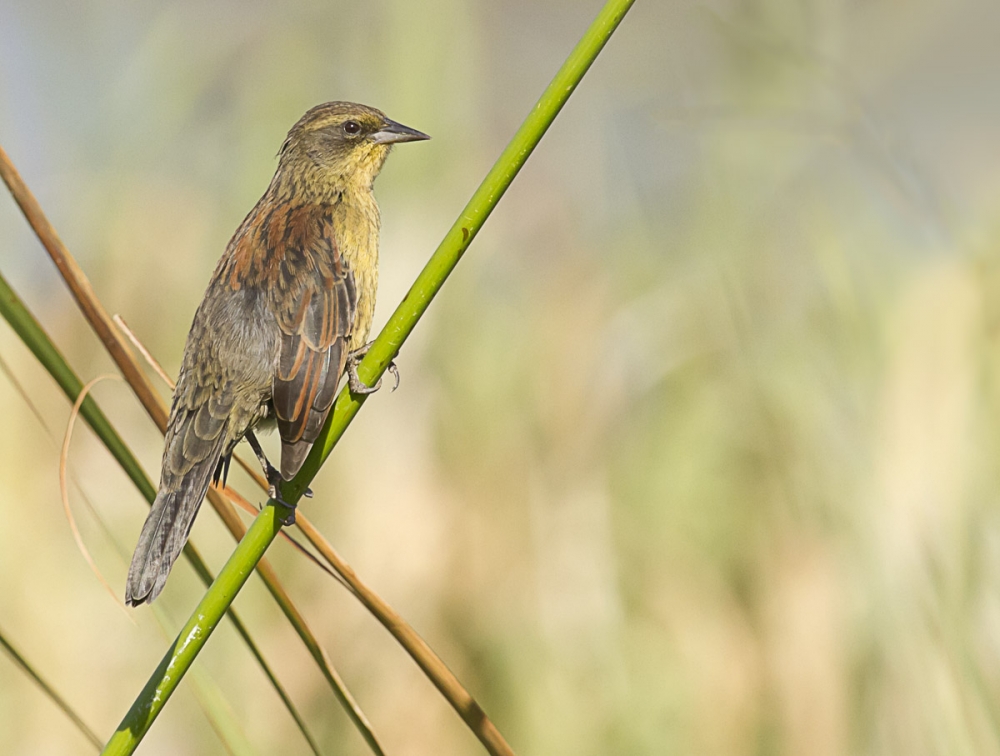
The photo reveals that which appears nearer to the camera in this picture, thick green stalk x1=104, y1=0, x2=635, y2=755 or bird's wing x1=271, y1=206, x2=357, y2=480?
thick green stalk x1=104, y1=0, x2=635, y2=755

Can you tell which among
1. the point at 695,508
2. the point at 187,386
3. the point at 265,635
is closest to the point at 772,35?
the point at 695,508

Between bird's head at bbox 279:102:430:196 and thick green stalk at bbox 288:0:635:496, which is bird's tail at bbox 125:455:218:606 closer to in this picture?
thick green stalk at bbox 288:0:635:496

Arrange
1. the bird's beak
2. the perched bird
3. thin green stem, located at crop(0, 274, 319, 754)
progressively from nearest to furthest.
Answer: thin green stem, located at crop(0, 274, 319, 754) → the perched bird → the bird's beak

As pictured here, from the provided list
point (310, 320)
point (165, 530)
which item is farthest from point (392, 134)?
point (165, 530)

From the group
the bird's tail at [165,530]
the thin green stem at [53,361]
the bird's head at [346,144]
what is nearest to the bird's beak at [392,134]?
the bird's head at [346,144]

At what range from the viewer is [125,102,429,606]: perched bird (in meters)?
2.37

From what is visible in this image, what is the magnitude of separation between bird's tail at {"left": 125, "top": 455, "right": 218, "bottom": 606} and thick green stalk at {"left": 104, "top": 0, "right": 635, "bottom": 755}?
38 centimetres

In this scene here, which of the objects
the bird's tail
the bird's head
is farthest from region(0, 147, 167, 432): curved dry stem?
the bird's head

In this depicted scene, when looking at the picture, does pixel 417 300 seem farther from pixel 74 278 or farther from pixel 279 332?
pixel 279 332

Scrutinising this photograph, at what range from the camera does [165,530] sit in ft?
7.10

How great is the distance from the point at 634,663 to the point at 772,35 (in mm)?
1972

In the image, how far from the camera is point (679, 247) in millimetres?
4016

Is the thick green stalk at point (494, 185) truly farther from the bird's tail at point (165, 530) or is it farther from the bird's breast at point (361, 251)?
the bird's breast at point (361, 251)

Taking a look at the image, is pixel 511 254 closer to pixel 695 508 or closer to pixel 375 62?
pixel 375 62
